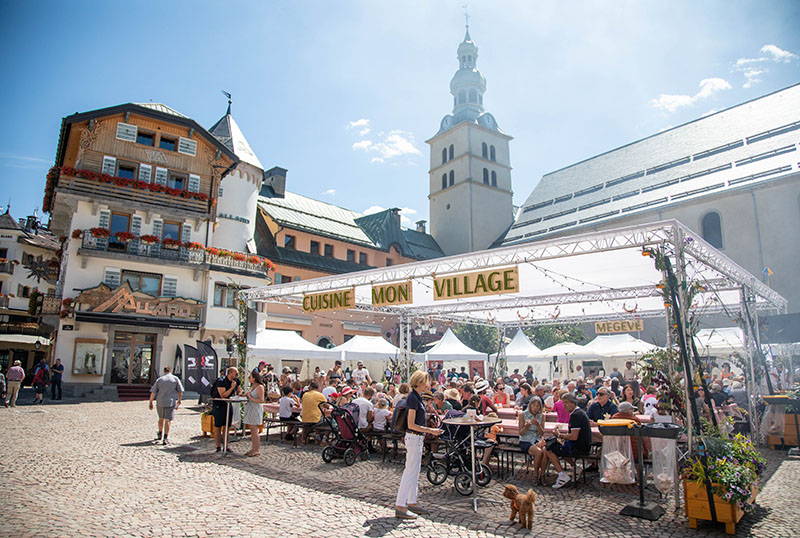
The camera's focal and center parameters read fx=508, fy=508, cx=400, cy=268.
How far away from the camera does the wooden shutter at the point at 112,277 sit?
23.6m

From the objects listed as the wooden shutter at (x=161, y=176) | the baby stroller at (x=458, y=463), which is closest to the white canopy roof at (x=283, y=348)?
the wooden shutter at (x=161, y=176)

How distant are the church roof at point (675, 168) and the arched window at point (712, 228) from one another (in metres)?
1.49

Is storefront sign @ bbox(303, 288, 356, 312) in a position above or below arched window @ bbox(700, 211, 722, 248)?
below

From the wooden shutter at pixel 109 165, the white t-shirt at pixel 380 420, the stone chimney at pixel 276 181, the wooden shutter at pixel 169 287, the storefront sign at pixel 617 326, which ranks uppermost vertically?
the stone chimney at pixel 276 181

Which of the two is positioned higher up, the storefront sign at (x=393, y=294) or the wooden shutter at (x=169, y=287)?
the wooden shutter at (x=169, y=287)

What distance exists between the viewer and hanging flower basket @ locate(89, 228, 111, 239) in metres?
23.1

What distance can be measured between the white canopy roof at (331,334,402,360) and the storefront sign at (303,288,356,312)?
695cm

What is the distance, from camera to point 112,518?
17.3ft

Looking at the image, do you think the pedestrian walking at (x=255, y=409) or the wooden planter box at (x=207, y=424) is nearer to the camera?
the pedestrian walking at (x=255, y=409)

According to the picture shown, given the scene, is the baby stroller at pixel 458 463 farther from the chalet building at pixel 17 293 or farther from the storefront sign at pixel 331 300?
the chalet building at pixel 17 293

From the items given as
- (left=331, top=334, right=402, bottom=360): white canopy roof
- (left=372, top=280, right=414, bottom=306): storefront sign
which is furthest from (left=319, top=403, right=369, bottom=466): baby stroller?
(left=331, top=334, right=402, bottom=360): white canopy roof

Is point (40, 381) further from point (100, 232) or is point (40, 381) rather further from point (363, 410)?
point (363, 410)

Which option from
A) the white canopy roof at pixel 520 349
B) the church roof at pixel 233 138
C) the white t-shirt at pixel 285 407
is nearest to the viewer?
the white t-shirt at pixel 285 407

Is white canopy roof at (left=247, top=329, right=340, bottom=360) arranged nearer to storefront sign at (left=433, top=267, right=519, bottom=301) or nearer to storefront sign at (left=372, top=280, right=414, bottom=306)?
storefront sign at (left=372, top=280, right=414, bottom=306)
